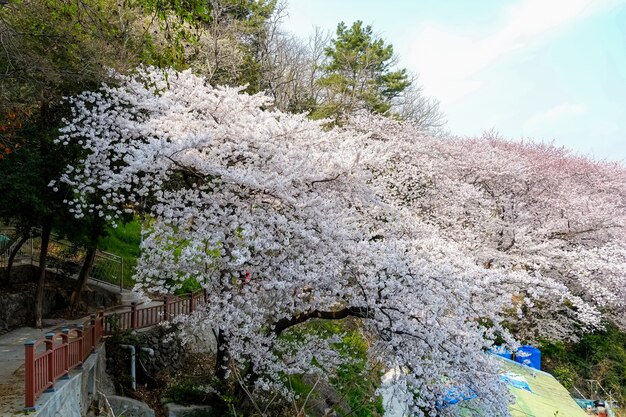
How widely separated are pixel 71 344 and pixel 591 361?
17.8m

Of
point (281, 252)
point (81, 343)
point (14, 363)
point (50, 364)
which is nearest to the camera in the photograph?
point (50, 364)

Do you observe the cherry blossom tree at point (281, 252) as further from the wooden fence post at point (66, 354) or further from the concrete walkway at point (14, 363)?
the concrete walkway at point (14, 363)

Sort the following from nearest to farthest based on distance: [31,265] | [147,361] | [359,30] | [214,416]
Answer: [214,416], [147,361], [31,265], [359,30]

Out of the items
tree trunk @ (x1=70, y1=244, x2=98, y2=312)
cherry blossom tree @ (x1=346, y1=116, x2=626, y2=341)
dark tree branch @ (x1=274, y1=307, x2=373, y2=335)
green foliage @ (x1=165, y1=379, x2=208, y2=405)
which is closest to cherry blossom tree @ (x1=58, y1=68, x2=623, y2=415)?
dark tree branch @ (x1=274, y1=307, x2=373, y2=335)

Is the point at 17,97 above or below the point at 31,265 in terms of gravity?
above

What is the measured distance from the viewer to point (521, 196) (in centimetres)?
2012

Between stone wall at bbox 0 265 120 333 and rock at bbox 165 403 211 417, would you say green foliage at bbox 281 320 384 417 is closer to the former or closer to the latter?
rock at bbox 165 403 211 417

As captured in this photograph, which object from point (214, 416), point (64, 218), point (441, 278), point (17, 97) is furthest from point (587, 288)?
point (17, 97)

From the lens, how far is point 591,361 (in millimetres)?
19250

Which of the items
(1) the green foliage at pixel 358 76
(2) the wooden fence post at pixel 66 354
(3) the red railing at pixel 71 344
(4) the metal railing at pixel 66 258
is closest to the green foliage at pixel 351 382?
(3) the red railing at pixel 71 344

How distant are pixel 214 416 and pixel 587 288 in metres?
12.7

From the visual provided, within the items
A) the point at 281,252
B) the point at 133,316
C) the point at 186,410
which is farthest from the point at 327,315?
the point at 133,316

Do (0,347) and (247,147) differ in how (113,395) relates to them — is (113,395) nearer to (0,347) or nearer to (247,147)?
(0,347)

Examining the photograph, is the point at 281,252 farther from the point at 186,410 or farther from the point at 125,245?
the point at 125,245
